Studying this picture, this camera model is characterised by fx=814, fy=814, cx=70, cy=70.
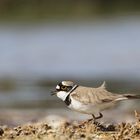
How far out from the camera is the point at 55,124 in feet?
33.3

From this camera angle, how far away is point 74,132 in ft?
31.4

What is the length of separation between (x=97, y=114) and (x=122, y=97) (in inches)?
21.2

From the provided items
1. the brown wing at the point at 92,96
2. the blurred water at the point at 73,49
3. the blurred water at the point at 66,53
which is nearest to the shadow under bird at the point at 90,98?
the brown wing at the point at 92,96

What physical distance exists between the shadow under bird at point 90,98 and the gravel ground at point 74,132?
0.67 ft

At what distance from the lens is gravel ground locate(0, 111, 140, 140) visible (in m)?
9.33

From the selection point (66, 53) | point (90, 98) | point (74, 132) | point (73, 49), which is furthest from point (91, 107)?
point (73, 49)

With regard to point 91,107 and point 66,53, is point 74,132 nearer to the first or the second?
point 91,107

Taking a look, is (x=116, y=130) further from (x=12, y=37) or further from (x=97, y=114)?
(x=12, y=37)

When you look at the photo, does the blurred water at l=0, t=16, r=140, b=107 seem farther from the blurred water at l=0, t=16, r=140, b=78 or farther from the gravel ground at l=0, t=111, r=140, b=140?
the gravel ground at l=0, t=111, r=140, b=140

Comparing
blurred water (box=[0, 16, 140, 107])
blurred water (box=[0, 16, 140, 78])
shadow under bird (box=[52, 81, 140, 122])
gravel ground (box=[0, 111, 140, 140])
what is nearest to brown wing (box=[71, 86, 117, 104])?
shadow under bird (box=[52, 81, 140, 122])

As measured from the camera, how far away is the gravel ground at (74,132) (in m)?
9.33

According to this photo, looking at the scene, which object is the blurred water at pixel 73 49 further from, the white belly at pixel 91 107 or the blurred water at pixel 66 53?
the white belly at pixel 91 107

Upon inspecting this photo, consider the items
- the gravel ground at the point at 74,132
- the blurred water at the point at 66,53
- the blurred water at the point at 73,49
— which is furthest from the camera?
the blurred water at the point at 73,49

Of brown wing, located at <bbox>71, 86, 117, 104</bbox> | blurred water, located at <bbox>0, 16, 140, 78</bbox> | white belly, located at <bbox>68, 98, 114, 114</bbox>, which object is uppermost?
brown wing, located at <bbox>71, 86, 117, 104</bbox>
